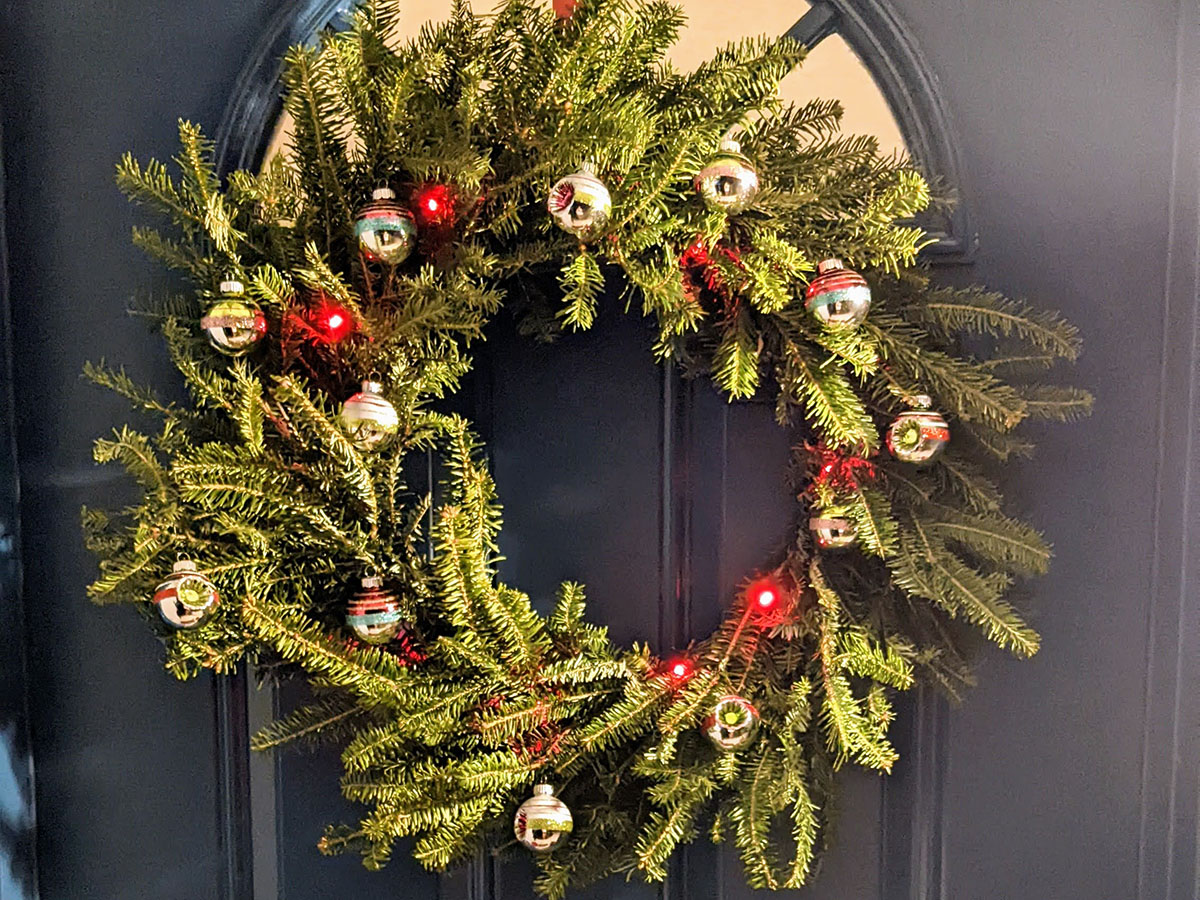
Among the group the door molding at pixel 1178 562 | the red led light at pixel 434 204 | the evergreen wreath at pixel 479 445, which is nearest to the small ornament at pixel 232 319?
the evergreen wreath at pixel 479 445

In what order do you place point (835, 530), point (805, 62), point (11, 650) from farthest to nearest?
point (11, 650) → point (805, 62) → point (835, 530)

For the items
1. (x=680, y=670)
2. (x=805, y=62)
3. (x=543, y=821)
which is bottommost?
(x=543, y=821)

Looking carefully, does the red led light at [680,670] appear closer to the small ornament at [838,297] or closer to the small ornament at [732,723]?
the small ornament at [732,723]

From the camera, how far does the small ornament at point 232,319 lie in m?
0.65

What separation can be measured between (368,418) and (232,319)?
0.13 metres

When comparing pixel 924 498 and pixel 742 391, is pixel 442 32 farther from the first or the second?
pixel 924 498

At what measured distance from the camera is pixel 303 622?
2.22 ft

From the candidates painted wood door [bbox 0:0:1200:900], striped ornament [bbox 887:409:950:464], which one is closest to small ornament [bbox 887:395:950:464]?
striped ornament [bbox 887:409:950:464]

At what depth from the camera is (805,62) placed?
0.83 meters

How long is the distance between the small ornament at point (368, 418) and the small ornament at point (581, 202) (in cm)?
19

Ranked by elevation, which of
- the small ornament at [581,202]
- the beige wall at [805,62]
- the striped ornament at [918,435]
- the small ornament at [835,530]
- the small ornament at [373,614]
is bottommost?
the small ornament at [373,614]

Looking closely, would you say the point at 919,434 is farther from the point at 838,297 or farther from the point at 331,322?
the point at 331,322

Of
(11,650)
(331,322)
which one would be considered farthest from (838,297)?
(11,650)

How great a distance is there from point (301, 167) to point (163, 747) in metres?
0.65
